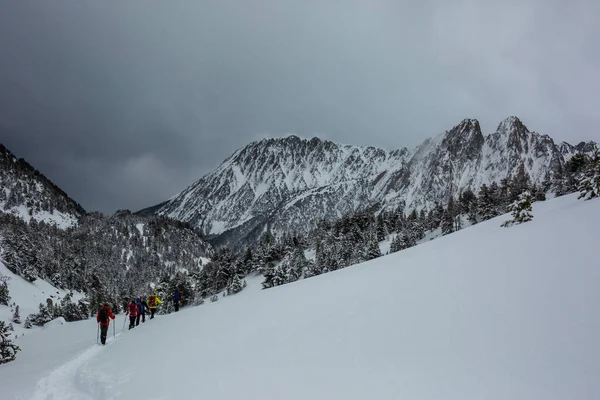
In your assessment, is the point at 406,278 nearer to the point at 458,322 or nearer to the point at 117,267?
the point at 458,322

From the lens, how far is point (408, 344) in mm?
7070

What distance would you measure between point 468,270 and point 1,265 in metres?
136

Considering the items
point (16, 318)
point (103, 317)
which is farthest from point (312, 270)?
point (16, 318)

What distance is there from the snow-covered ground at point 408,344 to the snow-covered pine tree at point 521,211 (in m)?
7.80

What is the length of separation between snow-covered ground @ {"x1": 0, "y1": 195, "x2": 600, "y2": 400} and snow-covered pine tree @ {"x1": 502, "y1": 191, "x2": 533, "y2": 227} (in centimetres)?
780

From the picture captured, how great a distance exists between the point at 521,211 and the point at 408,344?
19.4 meters

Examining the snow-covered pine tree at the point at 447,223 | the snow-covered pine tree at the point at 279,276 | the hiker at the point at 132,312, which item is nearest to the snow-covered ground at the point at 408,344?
→ the hiker at the point at 132,312

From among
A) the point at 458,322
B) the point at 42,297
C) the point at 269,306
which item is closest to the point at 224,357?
the point at 269,306

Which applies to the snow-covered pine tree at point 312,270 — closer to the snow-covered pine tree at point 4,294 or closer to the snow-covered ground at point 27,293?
the snow-covered ground at point 27,293

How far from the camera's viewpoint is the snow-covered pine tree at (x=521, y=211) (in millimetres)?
21431

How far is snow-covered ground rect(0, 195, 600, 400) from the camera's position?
5363mm

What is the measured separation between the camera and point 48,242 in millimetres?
170875

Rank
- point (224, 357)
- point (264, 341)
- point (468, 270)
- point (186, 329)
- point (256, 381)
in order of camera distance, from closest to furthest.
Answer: point (256, 381) < point (224, 357) < point (264, 341) < point (468, 270) < point (186, 329)

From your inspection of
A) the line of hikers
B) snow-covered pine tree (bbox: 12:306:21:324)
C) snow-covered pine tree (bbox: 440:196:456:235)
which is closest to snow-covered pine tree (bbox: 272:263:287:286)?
the line of hikers
